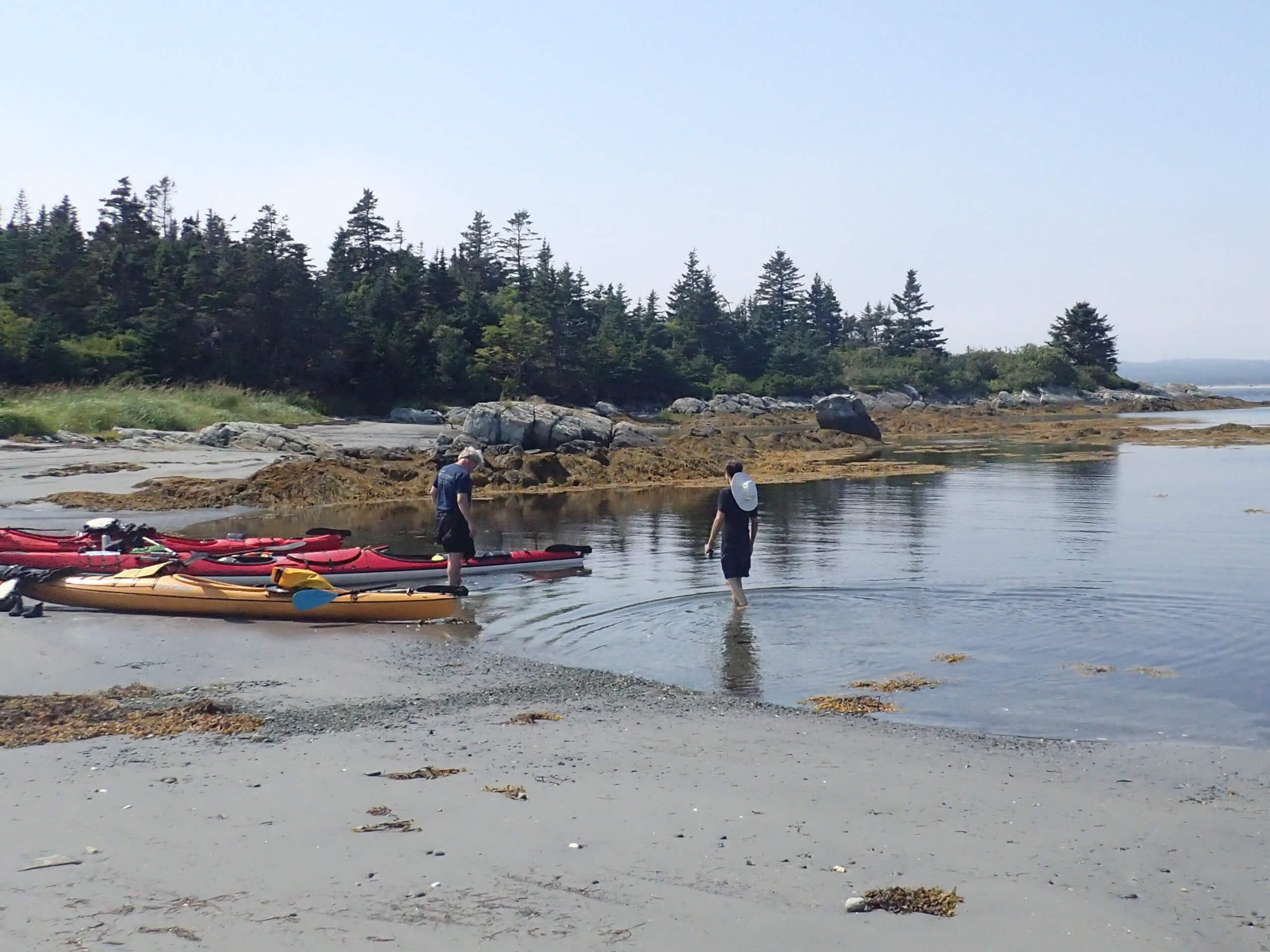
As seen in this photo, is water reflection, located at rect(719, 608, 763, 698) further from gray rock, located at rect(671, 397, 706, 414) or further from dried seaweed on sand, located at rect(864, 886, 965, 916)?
gray rock, located at rect(671, 397, 706, 414)

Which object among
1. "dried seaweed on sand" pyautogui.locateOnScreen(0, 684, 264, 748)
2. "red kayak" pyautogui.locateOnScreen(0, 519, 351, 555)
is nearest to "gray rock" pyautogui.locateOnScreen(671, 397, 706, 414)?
"red kayak" pyautogui.locateOnScreen(0, 519, 351, 555)

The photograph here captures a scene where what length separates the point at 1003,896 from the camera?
504 centimetres

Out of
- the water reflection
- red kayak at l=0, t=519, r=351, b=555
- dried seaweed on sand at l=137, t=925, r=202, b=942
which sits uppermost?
red kayak at l=0, t=519, r=351, b=555

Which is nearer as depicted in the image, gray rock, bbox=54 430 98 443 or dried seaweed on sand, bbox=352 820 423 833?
dried seaweed on sand, bbox=352 820 423 833

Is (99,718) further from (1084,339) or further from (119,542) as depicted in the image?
(1084,339)

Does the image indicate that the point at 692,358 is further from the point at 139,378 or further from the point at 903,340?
the point at 139,378

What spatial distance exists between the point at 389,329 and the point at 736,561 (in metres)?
54.9

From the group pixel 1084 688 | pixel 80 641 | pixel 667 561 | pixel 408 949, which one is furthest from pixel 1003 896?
pixel 667 561

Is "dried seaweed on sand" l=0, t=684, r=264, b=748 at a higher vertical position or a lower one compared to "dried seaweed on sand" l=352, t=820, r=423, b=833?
higher

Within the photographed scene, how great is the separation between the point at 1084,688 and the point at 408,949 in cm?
694

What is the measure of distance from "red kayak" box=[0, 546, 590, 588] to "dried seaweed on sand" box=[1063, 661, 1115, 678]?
7480 mm

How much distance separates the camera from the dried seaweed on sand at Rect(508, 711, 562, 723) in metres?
8.17

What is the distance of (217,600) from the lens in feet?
39.6

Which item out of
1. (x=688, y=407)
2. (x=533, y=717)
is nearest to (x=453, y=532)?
(x=533, y=717)
